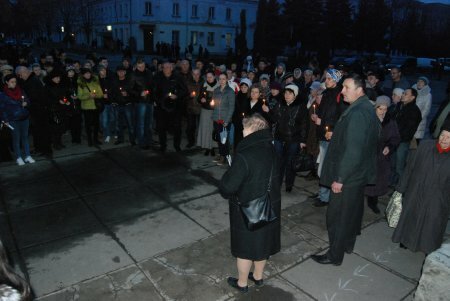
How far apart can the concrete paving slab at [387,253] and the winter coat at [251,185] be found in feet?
5.91

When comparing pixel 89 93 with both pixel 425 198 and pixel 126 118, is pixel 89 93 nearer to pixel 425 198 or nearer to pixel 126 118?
pixel 126 118

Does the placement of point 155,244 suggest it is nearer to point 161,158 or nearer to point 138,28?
point 161,158

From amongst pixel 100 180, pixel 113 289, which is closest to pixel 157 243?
pixel 113 289

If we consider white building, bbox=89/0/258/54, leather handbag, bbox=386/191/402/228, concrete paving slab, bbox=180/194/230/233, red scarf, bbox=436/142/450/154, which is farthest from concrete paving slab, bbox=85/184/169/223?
white building, bbox=89/0/258/54

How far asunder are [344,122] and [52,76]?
264 inches

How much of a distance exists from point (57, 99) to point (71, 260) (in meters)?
4.88

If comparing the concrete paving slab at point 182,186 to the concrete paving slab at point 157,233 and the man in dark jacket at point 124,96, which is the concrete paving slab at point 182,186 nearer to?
the concrete paving slab at point 157,233

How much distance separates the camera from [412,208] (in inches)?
173

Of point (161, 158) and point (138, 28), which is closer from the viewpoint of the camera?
point (161, 158)

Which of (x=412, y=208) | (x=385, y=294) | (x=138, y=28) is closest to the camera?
(x=385, y=294)

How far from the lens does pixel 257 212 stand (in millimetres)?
3312

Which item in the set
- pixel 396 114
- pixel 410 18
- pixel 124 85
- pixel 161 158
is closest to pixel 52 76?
pixel 124 85

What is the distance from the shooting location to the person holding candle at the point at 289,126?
5.99 metres

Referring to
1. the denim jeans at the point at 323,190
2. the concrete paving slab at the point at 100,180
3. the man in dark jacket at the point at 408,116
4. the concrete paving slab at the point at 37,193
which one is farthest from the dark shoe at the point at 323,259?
the concrete paving slab at the point at 37,193
